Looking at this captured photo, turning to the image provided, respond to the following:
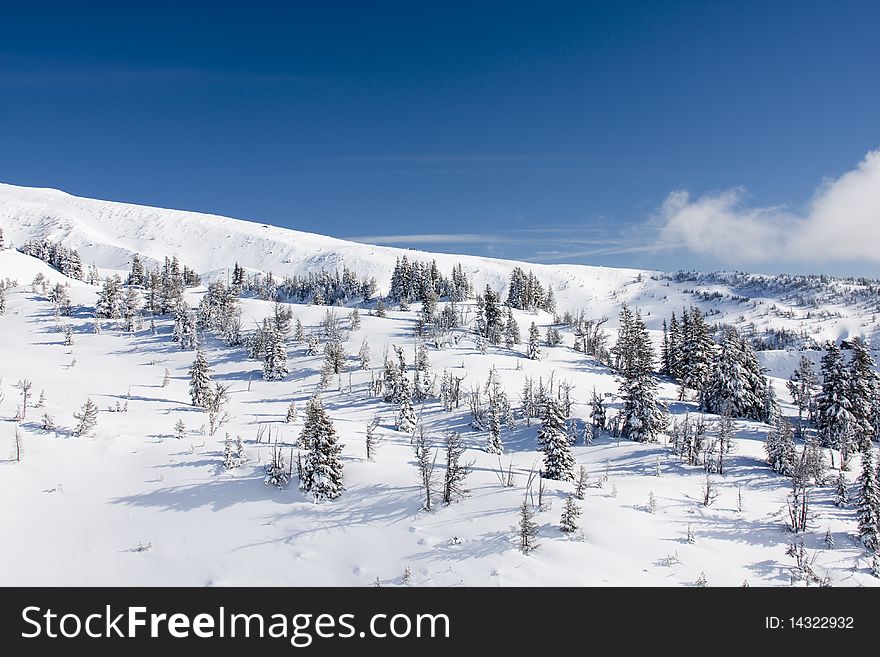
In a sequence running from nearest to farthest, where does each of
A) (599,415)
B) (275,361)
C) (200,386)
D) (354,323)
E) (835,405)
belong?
1. (835,405)
2. (599,415)
3. (200,386)
4. (275,361)
5. (354,323)

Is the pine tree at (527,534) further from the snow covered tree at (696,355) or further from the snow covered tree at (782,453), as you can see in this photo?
the snow covered tree at (696,355)

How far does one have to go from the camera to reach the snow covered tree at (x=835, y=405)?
4791 centimetres

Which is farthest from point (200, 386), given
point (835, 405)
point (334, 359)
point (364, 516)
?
point (835, 405)

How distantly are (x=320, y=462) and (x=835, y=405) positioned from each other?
5596cm

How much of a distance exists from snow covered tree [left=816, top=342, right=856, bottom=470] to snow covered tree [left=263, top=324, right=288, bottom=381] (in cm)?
7421

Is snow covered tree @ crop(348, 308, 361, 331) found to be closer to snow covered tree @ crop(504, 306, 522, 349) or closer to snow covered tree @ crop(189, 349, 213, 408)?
snow covered tree @ crop(504, 306, 522, 349)

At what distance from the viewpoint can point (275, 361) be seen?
75188 mm

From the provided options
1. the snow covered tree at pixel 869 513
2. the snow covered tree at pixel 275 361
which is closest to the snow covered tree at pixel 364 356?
the snow covered tree at pixel 275 361

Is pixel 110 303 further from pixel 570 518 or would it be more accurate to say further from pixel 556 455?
pixel 570 518

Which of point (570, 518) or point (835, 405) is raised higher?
point (835, 405)

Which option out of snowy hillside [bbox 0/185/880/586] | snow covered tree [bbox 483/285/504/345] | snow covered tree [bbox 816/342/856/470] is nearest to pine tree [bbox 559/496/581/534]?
snowy hillside [bbox 0/185/880/586]
